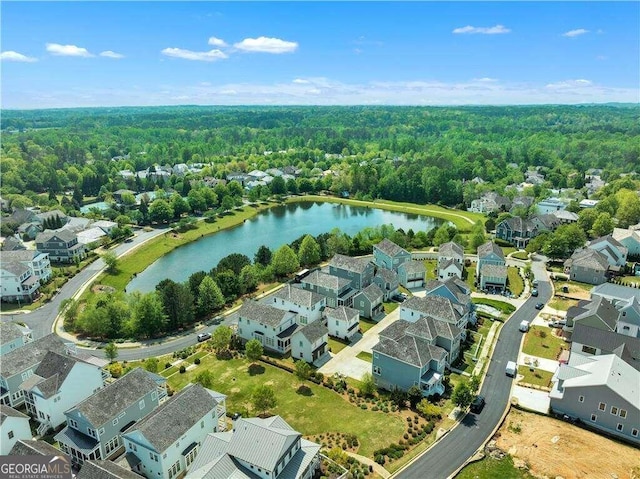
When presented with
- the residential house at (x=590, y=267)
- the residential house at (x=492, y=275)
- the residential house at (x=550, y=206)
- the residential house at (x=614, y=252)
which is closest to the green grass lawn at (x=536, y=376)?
the residential house at (x=492, y=275)

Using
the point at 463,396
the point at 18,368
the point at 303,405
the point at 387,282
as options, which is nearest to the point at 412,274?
the point at 387,282

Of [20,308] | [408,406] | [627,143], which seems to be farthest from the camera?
[627,143]

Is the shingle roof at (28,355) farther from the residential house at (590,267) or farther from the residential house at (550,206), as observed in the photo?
the residential house at (550,206)

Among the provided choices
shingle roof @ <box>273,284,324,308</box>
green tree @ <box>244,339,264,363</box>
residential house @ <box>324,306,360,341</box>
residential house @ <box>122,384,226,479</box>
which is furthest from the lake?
residential house @ <box>122,384,226,479</box>

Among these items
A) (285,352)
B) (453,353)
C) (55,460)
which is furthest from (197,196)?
(55,460)

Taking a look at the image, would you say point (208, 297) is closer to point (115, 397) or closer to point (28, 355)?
point (28, 355)

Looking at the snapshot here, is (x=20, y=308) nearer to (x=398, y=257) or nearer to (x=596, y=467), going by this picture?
(x=398, y=257)
